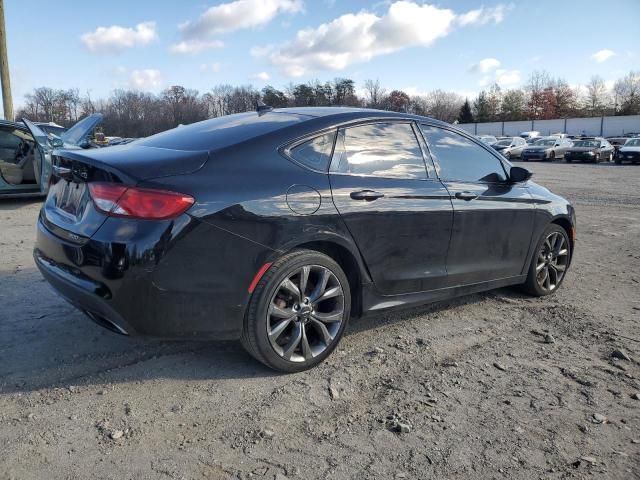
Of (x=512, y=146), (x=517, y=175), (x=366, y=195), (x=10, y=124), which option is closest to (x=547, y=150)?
(x=512, y=146)

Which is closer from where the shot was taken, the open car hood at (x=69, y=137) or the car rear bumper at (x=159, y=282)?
the car rear bumper at (x=159, y=282)

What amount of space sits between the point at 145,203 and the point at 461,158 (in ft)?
8.34

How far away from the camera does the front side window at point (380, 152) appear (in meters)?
3.41

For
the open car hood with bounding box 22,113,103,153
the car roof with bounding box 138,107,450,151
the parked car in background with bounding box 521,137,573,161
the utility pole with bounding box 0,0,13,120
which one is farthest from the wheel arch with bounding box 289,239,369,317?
the parked car in background with bounding box 521,137,573,161

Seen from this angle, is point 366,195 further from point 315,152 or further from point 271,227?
point 271,227

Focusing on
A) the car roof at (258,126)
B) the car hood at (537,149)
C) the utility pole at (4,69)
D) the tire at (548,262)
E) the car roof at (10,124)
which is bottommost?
the tire at (548,262)

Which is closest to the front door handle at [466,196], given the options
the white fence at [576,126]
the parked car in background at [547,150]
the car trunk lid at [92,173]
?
the car trunk lid at [92,173]

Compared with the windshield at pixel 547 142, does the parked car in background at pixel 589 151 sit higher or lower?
lower

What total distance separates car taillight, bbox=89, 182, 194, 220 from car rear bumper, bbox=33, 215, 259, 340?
51 mm

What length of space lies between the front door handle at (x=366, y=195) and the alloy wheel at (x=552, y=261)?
2.16m

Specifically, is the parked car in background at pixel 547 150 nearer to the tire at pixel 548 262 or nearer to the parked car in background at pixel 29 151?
the parked car in background at pixel 29 151

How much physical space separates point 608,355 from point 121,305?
126 inches

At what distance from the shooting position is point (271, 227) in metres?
2.93

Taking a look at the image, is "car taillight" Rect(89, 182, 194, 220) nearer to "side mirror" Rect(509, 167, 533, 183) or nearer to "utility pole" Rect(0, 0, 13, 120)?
"side mirror" Rect(509, 167, 533, 183)
